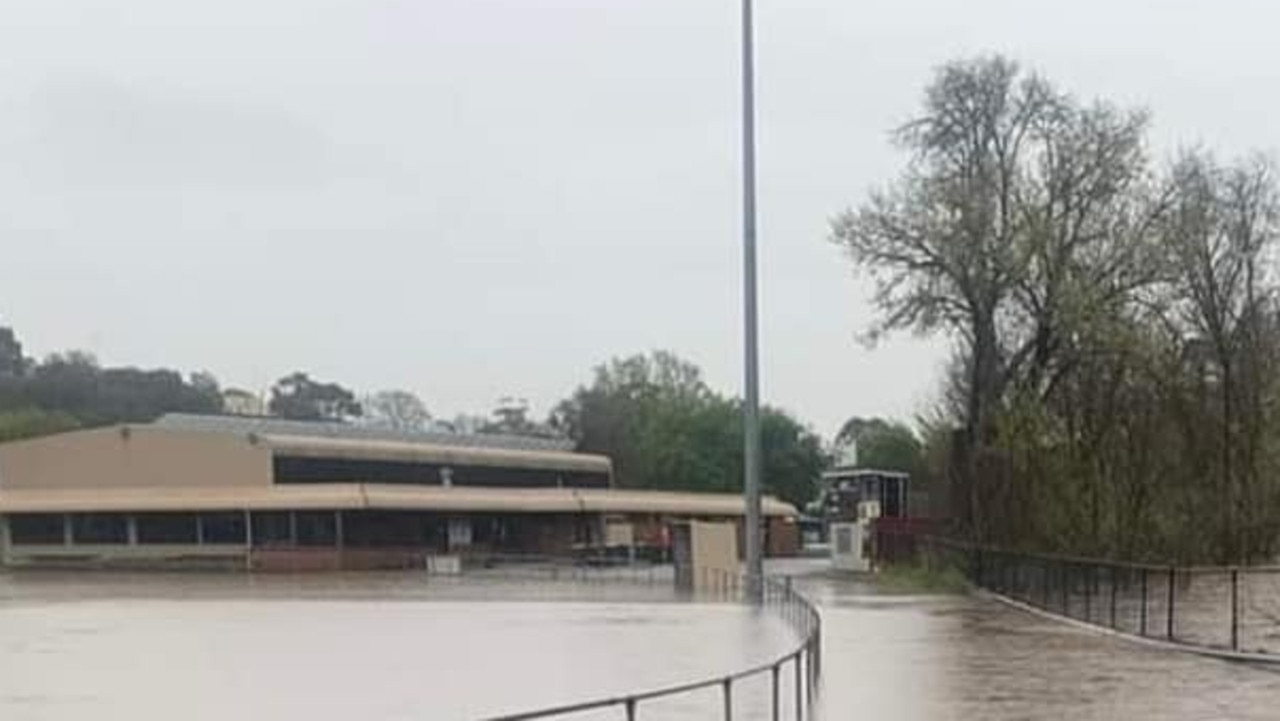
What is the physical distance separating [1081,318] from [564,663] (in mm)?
28000

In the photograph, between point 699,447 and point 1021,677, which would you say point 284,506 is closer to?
point 699,447

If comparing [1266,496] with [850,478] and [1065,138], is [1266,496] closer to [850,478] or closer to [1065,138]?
[1065,138]

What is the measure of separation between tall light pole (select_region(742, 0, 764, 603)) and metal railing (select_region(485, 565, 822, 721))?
3.59 feet

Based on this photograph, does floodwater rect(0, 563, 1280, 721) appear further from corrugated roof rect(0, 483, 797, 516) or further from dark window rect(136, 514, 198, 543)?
dark window rect(136, 514, 198, 543)

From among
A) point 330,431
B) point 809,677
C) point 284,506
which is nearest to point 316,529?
point 284,506

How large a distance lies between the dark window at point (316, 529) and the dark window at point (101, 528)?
34.1 feet

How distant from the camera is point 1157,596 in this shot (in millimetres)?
38875

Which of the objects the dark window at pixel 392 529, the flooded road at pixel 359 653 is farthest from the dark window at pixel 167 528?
the flooded road at pixel 359 653

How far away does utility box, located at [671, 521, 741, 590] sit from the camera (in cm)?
6425

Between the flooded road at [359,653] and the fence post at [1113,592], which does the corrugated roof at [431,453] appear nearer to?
the flooded road at [359,653]

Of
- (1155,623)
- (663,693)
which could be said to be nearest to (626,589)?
(1155,623)

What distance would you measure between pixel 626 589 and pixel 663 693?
177 ft

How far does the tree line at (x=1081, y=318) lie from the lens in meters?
47.1

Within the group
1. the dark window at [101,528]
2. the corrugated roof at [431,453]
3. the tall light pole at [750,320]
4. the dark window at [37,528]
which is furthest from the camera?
the corrugated roof at [431,453]
